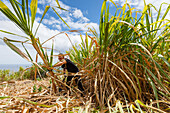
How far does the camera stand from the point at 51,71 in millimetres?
975

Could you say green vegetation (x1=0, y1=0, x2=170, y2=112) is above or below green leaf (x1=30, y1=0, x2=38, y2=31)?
below

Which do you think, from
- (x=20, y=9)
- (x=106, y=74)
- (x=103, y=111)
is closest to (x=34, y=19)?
(x=20, y=9)

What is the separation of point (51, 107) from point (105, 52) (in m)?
0.60

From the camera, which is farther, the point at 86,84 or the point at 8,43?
the point at 86,84

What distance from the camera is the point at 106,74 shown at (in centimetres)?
95

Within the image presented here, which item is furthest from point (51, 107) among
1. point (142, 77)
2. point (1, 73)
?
point (1, 73)

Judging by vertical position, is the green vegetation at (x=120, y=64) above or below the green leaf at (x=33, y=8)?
below

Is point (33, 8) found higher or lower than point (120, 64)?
higher

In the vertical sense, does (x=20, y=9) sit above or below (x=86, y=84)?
above

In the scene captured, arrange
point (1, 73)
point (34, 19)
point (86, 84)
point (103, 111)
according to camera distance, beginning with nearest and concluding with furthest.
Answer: point (103, 111) < point (34, 19) < point (86, 84) < point (1, 73)

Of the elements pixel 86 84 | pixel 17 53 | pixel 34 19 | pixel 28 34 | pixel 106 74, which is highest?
pixel 34 19

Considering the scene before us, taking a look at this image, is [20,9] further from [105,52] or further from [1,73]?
[1,73]

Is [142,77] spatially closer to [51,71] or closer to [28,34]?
[51,71]

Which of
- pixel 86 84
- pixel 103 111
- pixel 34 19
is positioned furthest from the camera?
pixel 86 84
